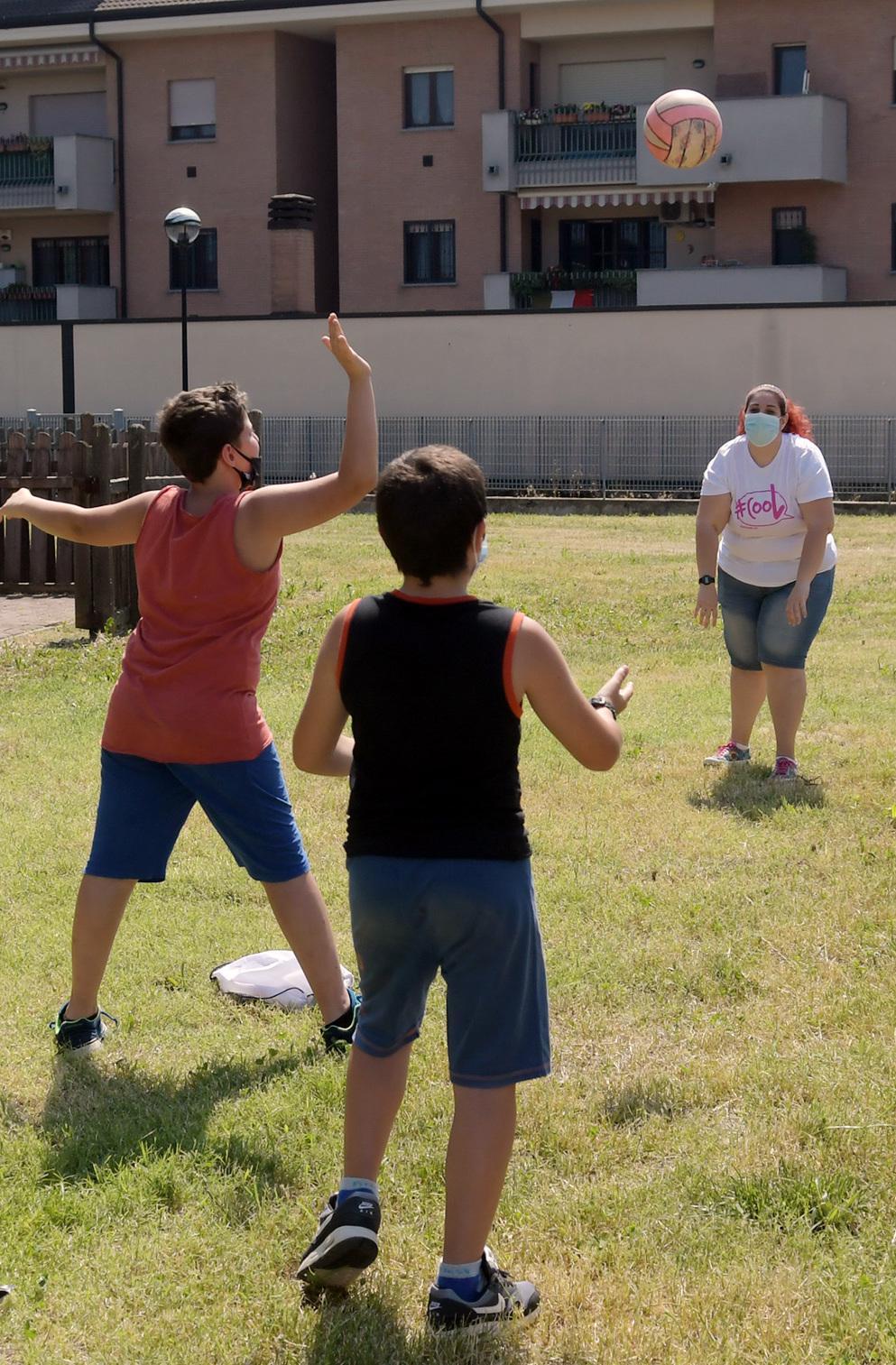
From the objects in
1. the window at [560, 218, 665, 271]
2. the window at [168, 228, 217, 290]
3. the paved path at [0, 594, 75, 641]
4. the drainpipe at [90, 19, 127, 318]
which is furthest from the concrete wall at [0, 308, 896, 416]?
the paved path at [0, 594, 75, 641]

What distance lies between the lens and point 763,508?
26.3 feet

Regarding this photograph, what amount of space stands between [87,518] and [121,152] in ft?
127

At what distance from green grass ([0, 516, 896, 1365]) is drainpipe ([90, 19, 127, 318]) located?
115 feet

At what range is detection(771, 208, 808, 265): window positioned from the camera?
36.5 m

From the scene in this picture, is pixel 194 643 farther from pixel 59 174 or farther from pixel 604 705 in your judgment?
pixel 59 174

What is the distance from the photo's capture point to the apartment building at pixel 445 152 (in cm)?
3578

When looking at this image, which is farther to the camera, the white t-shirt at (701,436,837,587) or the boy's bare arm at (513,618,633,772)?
the white t-shirt at (701,436,837,587)

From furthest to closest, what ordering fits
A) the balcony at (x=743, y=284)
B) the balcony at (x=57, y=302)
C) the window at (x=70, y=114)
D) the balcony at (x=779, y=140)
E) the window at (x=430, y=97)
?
1. the window at (x=70, y=114)
2. the balcony at (x=57, y=302)
3. the window at (x=430, y=97)
4. the balcony at (x=743, y=284)
5. the balcony at (x=779, y=140)

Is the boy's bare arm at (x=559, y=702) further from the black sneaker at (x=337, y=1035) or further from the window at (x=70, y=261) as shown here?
the window at (x=70, y=261)

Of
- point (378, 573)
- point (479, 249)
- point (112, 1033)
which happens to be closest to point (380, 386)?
point (479, 249)

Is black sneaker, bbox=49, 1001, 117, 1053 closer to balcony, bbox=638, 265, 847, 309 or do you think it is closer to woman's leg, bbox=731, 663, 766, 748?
woman's leg, bbox=731, 663, 766, 748

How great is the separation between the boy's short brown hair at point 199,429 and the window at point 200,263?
37673 millimetres

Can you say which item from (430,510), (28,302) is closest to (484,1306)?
(430,510)

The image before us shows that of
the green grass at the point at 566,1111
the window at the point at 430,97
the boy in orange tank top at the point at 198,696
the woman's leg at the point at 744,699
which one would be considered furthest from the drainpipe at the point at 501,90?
the boy in orange tank top at the point at 198,696
